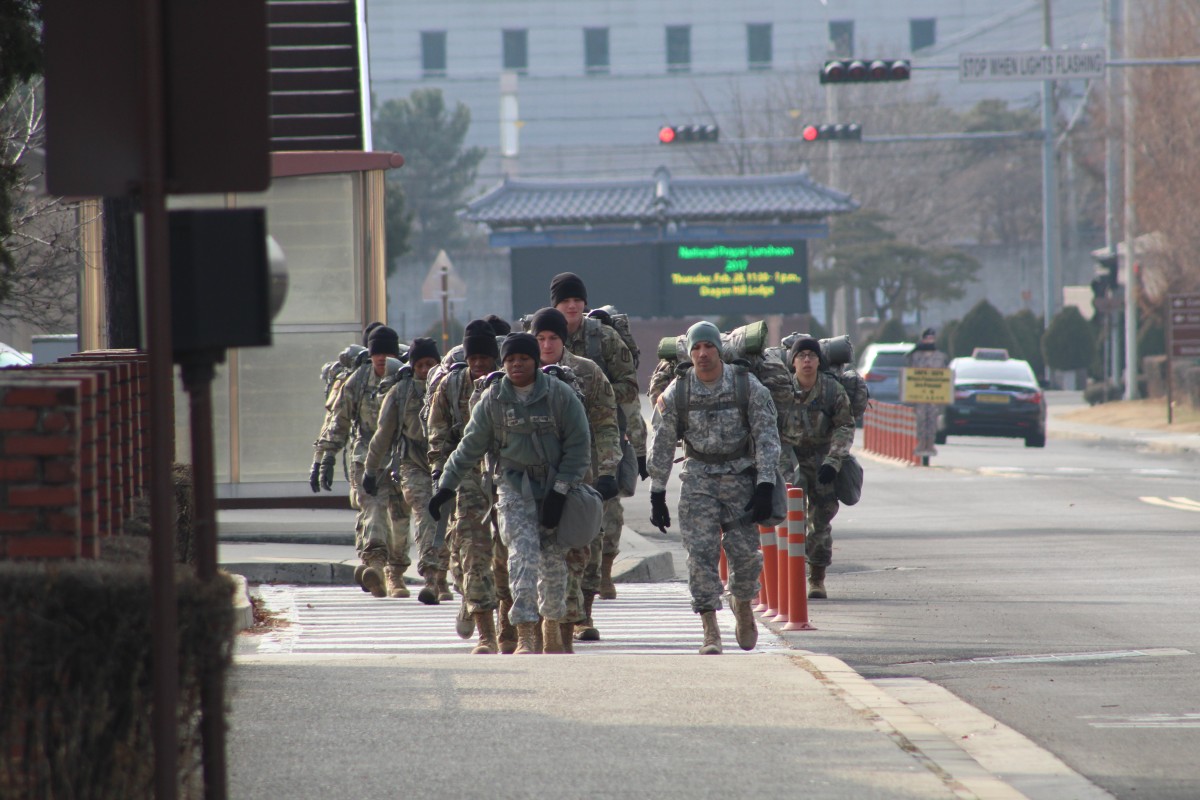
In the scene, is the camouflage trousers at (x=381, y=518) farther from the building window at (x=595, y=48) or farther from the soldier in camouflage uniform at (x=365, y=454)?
the building window at (x=595, y=48)

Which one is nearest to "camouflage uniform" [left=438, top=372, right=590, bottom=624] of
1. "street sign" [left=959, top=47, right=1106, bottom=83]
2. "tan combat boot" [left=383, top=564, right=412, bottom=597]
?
"tan combat boot" [left=383, top=564, right=412, bottom=597]

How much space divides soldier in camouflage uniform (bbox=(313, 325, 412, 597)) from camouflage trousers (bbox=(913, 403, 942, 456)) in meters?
16.4

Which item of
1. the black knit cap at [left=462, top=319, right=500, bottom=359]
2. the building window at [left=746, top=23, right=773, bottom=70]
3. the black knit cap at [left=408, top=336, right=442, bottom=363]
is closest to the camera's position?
the black knit cap at [left=462, top=319, right=500, bottom=359]

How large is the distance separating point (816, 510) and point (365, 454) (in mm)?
3314

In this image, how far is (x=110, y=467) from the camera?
25.7 feet

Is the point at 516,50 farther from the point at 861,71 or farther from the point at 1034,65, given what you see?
the point at 861,71

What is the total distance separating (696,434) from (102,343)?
10.00m

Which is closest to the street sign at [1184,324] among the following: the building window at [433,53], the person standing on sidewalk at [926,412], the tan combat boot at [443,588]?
the person standing on sidewalk at [926,412]

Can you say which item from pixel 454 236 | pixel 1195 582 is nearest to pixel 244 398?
pixel 1195 582

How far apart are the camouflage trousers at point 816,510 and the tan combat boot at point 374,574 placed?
303 centimetres

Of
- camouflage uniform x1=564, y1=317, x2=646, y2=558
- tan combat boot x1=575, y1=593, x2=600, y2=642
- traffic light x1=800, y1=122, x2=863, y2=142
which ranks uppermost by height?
traffic light x1=800, y1=122, x2=863, y2=142

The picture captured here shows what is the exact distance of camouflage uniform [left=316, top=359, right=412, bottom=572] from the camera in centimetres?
1401

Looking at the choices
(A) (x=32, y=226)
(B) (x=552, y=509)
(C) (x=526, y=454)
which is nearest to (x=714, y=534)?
(B) (x=552, y=509)

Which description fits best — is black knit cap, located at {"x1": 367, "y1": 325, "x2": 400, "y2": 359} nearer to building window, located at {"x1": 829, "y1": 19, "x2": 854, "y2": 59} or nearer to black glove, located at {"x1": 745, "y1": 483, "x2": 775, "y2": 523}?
black glove, located at {"x1": 745, "y1": 483, "x2": 775, "y2": 523}
